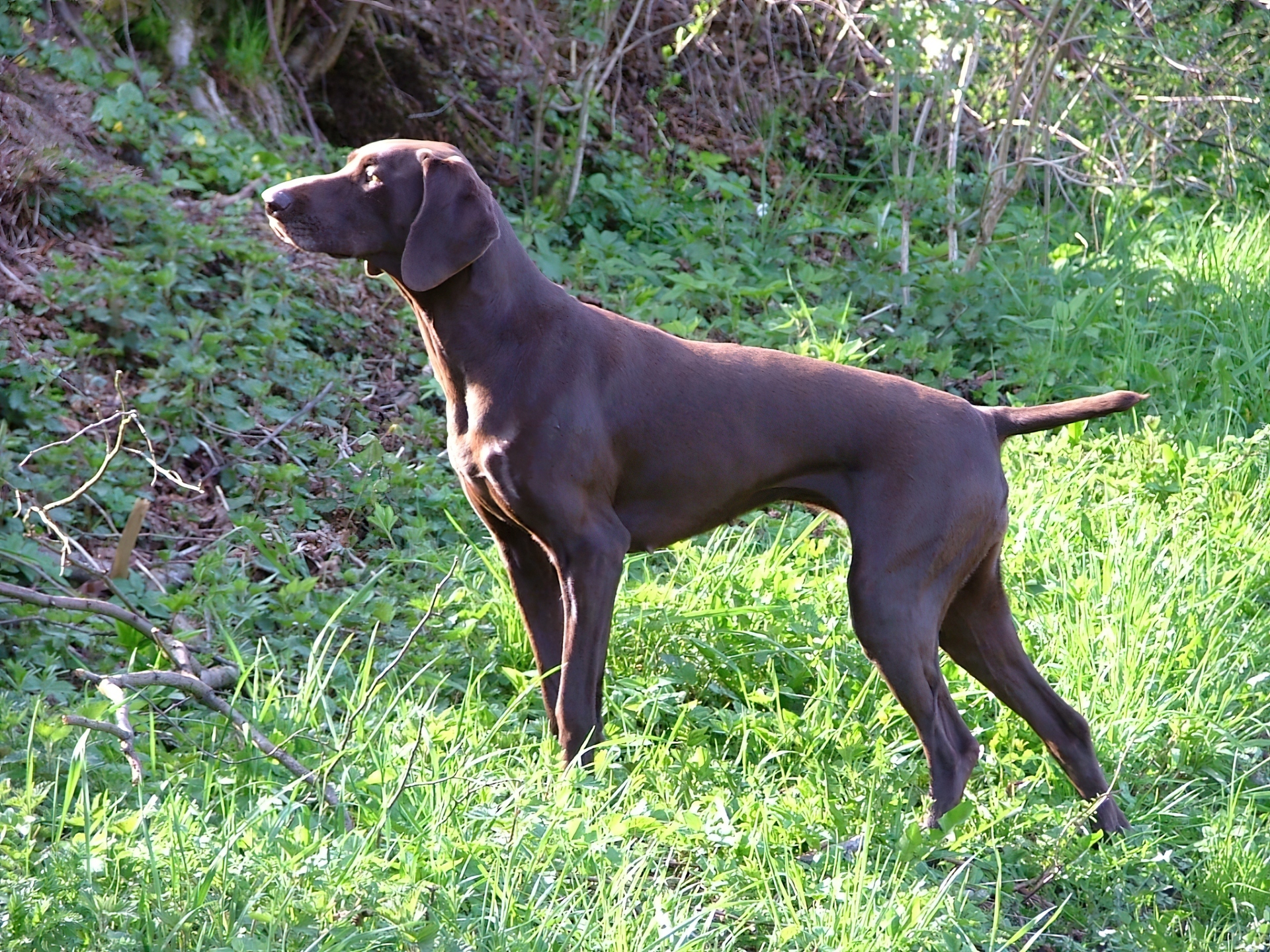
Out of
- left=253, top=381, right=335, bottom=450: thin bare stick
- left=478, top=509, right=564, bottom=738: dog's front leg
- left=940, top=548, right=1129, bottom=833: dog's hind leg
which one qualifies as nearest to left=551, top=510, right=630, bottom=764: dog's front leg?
left=478, top=509, right=564, bottom=738: dog's front leg

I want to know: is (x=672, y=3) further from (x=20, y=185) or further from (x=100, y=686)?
(x=100, y=686)

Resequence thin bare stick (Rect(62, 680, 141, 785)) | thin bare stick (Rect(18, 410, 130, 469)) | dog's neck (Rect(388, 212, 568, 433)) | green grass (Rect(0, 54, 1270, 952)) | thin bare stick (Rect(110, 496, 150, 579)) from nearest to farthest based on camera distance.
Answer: green grass (Rect(0, 54, 1270, 952)), thin bare stick (Rect(62, 680, 141, 785)), dog's neck (Rect(388, 212, 568, 433)), thin bare stick (Rect(18, 410, 130, 469)), thin bare stick (Rect(110, 496, 150, 579))

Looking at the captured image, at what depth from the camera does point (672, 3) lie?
8.24 meters

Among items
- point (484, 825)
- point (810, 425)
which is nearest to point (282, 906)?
point (484, 825)

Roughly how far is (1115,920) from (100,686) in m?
2.50

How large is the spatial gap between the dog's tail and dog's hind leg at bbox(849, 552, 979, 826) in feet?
1.67

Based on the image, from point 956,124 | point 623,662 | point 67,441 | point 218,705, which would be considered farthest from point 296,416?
point 956,124

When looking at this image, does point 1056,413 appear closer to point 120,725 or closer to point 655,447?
point 655,447

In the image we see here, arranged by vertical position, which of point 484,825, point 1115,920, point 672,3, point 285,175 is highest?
point 672,3

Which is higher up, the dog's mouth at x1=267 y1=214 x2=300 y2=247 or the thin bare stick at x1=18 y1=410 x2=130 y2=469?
the dog's mouth at x1=267 y1=214 x2=300 y2=247

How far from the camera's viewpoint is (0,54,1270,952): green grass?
2.74 metres

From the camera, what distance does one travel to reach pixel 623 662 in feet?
13.1

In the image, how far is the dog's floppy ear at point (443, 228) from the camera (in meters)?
3.19

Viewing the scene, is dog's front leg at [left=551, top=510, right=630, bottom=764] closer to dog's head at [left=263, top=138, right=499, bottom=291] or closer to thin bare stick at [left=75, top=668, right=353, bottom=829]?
thin bare stick at [left=75, top=668, right=353, bottom=829]
